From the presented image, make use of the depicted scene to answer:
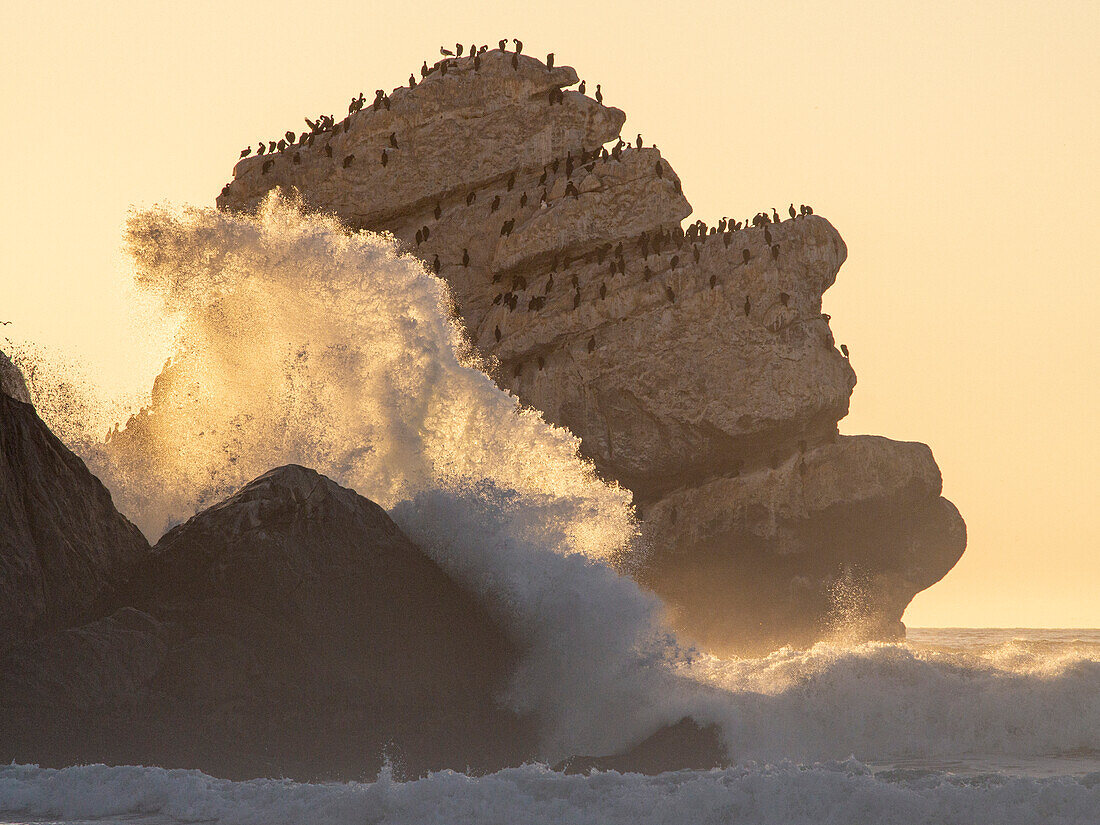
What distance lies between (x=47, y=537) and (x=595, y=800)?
8842 millimetres

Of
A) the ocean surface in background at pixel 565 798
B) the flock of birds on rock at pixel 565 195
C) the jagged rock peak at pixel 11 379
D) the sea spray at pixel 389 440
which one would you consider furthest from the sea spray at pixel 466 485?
the flock of birds on rock at pixel 565 195

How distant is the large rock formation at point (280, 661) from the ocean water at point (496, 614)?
1016mm

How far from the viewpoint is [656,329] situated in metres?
45.6

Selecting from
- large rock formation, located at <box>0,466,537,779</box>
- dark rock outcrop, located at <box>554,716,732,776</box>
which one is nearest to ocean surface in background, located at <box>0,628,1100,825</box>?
large rock formation, located at <box>0,466,537,779</box>

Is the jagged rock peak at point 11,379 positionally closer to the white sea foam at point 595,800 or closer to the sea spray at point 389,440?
the sea spray at point 389,440

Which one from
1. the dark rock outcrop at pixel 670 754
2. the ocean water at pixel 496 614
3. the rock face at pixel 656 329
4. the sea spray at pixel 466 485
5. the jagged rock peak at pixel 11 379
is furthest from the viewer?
the rock face at pixel 656 329

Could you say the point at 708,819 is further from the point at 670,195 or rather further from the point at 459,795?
the point at 670,195

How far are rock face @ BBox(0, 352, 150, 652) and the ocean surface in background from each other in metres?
3.90

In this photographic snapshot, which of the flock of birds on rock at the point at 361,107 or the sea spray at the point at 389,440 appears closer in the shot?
the sea spray at the point at 389,440

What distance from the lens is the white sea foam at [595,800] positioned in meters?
9.91

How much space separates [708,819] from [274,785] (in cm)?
418

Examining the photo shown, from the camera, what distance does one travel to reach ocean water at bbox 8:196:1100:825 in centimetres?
1029

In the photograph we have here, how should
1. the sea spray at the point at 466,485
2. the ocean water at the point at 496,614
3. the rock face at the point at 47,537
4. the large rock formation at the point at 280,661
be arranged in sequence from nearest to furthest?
the ocean water at the point at 496,614
the large rock formation at the point at 280,661
the rock face at the point at 47,537
the sea spray at the point at 466,485

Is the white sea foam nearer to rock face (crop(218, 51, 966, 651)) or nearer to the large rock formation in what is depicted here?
the large rock formation
